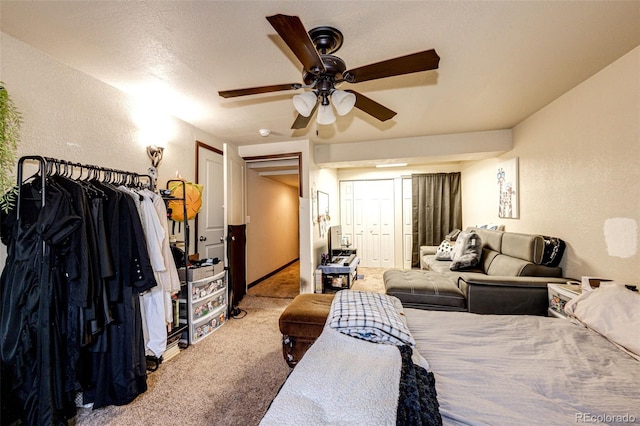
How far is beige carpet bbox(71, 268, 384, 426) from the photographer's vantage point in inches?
62.7

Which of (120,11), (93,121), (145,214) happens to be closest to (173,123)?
(93,121)

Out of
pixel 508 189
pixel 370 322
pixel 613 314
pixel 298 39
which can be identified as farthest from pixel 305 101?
pixel 508 189

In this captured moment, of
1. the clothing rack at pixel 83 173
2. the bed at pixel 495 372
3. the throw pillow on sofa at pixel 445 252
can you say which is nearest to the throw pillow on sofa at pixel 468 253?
the throw pillow on sofa at pixel 445 252

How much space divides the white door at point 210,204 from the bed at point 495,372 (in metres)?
2.48

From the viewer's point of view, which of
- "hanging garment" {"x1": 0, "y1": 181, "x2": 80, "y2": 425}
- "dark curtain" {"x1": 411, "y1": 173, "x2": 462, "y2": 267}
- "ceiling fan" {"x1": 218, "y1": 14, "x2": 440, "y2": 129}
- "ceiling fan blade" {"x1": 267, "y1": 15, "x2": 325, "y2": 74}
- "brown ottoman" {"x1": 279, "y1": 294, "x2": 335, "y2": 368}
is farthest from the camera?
"dark curtain" {"x1": 411, "y1": 173, "x2": 462, "y2": 267}

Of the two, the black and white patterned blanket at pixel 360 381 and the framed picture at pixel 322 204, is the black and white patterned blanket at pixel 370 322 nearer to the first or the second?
the black and white patterned blanket at pixel 360 381

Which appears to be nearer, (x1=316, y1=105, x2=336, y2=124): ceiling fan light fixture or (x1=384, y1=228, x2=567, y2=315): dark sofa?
(x1=316, y1=105, x2=336, y2=124): ceiling fan light fixture

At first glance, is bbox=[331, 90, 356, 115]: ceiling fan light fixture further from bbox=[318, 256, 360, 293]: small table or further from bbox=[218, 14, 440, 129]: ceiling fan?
bbox=[318, 256, 360, 293]: small table

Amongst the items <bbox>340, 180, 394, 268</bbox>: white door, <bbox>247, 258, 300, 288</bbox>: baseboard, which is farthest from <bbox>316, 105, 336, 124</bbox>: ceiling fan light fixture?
<bbox>340, 180, 394, 268</bbox>: white door

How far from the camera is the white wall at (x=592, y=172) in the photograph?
1793 mm

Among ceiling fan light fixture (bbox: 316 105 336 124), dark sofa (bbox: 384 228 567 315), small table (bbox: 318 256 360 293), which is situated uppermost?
ceiling fan light fixture (bbox: 316 105 336 124)

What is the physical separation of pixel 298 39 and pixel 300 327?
5.83 ft

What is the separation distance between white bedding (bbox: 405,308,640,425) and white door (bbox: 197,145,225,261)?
8.90ft

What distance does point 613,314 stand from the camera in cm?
137
